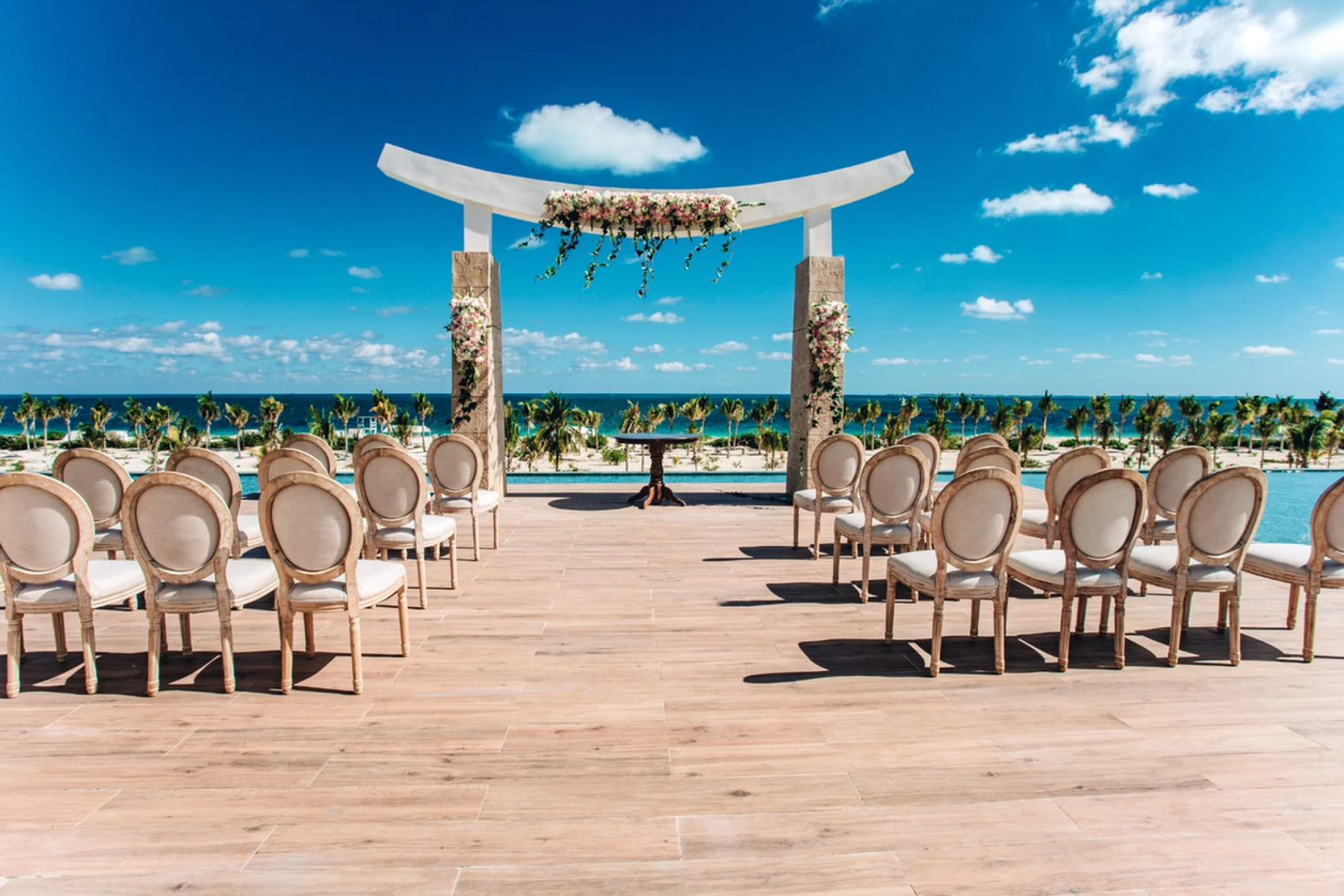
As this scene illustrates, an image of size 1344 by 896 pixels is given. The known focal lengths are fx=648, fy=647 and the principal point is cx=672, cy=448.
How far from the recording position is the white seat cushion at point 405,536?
14.3ft

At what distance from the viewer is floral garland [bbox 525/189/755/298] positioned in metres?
8.05

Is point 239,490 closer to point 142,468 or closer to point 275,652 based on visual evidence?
point 275,652

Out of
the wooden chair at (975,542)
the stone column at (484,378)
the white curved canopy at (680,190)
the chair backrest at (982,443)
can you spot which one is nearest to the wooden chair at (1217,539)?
the wooden chair at (975,542)

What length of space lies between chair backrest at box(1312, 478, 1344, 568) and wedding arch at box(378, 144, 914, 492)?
5353mm

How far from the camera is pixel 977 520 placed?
10.6 ft

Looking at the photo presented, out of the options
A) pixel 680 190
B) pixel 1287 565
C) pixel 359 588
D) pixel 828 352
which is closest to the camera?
pixel 359 588

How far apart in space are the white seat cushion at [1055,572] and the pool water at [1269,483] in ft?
24.6

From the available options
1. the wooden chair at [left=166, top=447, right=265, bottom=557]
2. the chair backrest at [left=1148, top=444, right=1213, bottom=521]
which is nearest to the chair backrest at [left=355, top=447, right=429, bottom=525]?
the wooden chair at [left=166, top=447, right=265, bottom=557]

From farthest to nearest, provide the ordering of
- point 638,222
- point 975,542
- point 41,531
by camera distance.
→ 1. point 638,222
2. point 975,542
3. point 41,531

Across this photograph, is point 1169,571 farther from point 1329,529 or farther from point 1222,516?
point 1329,529

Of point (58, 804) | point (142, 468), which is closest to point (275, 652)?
point (58, 804)

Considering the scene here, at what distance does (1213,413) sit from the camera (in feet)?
64.4

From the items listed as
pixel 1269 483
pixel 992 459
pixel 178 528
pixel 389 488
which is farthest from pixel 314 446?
pixel 1269 483

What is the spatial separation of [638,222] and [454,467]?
4.31 meters
